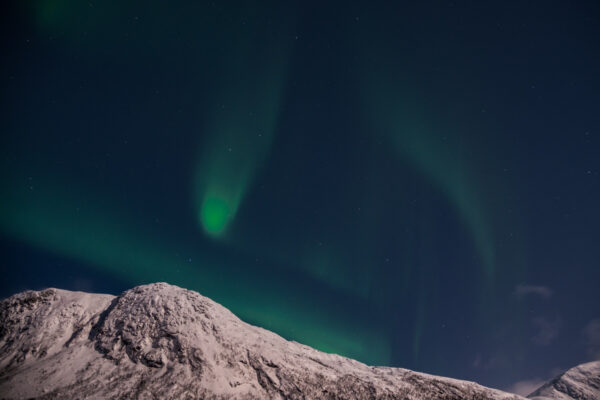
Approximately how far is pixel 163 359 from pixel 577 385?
57.7 m

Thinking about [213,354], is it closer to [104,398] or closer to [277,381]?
[277,381]

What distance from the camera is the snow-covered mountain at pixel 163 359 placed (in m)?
11.9

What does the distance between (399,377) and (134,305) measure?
58.0 feet

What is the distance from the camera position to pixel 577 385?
3550cm

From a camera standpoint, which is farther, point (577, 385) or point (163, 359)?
point (577, 385)

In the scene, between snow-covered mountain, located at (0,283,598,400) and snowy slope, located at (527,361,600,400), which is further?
snowy slope, located at (527,361,600,400)

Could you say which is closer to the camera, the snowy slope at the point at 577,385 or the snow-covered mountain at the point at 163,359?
the snow-covered mountain at the point at 163,359

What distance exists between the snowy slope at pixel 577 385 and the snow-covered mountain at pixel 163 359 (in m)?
39.2

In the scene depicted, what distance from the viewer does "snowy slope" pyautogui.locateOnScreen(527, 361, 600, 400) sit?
34156 mm

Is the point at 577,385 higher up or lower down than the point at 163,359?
higher up

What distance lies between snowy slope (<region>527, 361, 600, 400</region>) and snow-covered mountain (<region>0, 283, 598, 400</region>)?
129 feet

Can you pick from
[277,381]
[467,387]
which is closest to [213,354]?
[277,381]

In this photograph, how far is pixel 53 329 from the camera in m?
15.1

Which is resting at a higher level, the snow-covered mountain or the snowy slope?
the snowy slope
